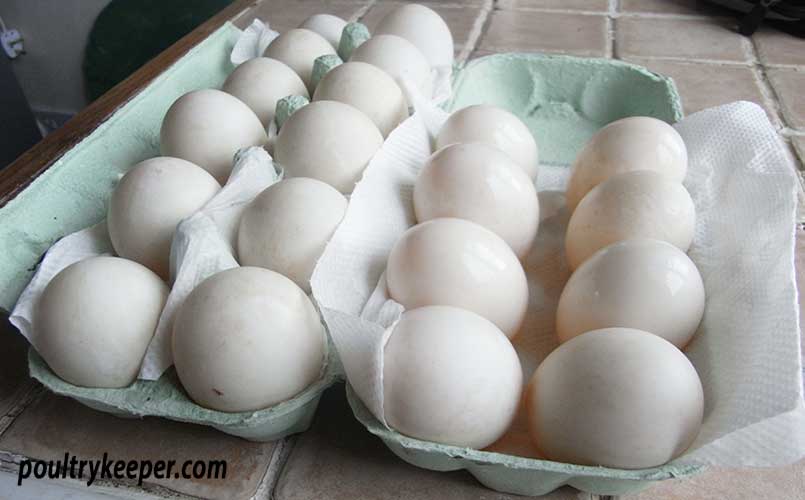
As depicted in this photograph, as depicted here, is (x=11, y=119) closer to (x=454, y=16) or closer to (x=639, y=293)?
(x=454, y=16)

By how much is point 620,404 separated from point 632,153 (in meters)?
0.30

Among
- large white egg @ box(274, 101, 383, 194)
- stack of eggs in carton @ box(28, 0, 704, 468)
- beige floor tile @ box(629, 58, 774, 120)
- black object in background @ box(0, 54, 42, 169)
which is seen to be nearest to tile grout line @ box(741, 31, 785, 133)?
beige floor tile @ box(629, 58, 774, 120)

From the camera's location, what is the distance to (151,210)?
0.54 m

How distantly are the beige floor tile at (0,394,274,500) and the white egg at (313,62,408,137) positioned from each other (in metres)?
0.36

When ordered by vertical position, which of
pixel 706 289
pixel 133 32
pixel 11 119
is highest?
pixel 706 289

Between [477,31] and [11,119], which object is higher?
→ [477,31]

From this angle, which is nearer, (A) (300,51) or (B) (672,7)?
(A) (300,51)

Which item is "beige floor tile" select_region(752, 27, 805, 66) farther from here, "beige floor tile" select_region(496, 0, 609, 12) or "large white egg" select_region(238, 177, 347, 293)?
"large white egg" select_region(238, 177, 347, 293)

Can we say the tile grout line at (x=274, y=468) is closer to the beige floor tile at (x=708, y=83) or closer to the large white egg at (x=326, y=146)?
the large white egg at (x=326, y=146)

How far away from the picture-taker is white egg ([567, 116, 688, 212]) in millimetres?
601

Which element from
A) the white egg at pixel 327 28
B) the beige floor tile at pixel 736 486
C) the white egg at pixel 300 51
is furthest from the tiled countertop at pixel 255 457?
the white egg at pixel 327 28

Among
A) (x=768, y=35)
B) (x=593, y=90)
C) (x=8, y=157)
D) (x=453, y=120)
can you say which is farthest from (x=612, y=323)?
(x=8, y=157)

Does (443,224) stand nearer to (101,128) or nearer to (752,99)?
(101,128)

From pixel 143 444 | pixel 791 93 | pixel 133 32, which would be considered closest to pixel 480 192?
pixel 143 444
